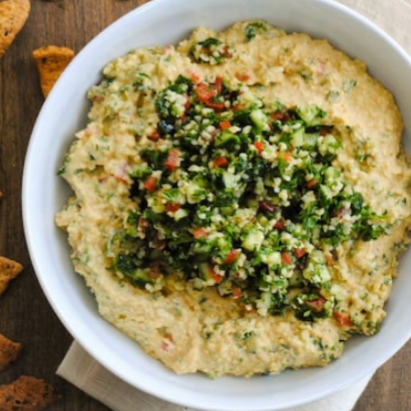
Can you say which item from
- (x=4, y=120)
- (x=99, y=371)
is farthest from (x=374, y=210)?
(x=4, y=120)

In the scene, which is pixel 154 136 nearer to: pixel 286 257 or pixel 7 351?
pixel 286 257

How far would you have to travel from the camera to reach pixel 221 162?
2.46 m

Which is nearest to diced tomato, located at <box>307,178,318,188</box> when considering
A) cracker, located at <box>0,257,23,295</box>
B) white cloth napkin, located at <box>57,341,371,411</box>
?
white cloth napkin, located at <box>57,341,371,411</box>

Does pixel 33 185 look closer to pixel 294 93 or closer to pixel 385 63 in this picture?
pixel 294 93

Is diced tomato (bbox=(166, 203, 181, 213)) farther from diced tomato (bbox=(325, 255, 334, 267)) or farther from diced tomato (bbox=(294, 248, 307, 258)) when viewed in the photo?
diced tomato (bbox=(325, 255, 334, 267))

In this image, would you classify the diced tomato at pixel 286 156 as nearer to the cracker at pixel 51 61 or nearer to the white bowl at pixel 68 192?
the white bowl at pixel 68 192

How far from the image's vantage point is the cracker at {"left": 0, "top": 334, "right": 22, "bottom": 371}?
10.0 ft

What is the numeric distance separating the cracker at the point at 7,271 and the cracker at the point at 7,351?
0.22 m

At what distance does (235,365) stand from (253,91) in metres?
1.02

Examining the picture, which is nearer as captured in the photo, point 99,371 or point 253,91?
point 253,91

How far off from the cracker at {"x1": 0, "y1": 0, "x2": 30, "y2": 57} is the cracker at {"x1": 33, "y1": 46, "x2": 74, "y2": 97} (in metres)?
0.13

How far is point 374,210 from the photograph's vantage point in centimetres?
258

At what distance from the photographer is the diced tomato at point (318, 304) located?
2529 mm

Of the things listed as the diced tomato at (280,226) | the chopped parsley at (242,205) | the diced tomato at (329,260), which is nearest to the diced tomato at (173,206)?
the chopped parsley at (242,205)
